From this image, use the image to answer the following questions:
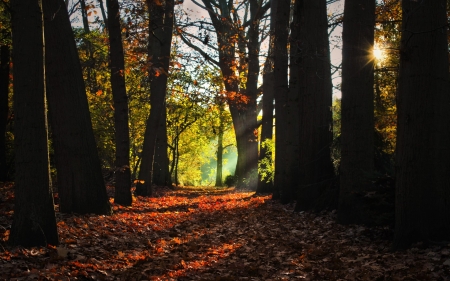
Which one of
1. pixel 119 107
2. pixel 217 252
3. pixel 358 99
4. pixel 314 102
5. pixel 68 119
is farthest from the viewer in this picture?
pixel 119 107

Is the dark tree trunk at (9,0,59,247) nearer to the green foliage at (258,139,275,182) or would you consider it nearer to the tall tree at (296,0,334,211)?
the tall tree at (296,0,334,211)

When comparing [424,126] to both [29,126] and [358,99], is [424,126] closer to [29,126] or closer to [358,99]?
[358,99]

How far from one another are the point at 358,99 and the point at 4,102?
12.3 metres

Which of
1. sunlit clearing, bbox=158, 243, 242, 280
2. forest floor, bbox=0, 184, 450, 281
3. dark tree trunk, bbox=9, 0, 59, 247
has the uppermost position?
dark tree trunk, bbox=9, 0, 59, 247

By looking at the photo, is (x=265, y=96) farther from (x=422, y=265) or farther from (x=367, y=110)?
(x=422, y=265)

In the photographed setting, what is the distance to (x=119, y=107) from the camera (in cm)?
1353

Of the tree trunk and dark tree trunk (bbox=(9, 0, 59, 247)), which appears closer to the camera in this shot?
dark tree trunk (bbox=(9, 0, 59, 247))

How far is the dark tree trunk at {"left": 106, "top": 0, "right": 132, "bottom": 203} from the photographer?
13.2m

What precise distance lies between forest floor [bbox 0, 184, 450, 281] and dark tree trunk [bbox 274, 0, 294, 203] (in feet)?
8.70

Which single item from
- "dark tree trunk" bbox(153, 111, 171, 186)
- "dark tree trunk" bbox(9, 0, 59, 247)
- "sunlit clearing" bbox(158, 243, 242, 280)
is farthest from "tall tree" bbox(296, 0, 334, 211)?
"dark tree trunk" bbox(153, 111, 171, 186)

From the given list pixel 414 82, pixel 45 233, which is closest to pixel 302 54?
pixel 414 82

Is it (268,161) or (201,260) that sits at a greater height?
(268,161)

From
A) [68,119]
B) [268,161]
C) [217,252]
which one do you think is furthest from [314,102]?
[268,161]

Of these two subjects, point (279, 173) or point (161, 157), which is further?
point (161, 157)
